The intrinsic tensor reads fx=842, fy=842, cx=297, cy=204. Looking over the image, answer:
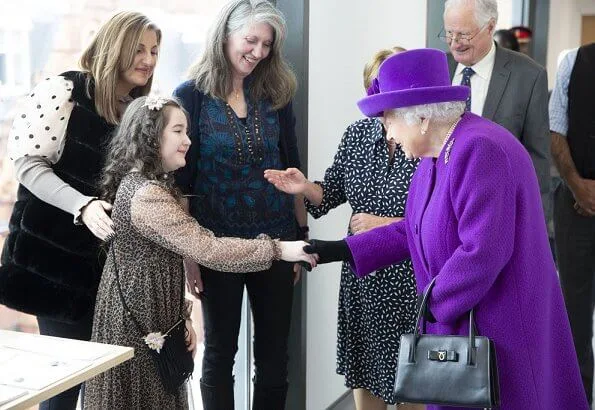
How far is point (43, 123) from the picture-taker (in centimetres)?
224

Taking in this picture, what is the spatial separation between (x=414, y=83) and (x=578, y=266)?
180 cm

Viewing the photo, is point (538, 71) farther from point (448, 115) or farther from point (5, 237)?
point (5, 237)

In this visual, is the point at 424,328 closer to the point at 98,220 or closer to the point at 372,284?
the point at 372,284

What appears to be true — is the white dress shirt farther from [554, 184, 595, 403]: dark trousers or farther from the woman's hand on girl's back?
the woman's hand on girl's back

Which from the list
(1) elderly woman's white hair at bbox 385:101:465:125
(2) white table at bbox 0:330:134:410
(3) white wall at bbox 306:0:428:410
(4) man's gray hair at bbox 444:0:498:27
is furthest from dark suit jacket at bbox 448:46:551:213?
(2) white table at bbox 0:330:134:410

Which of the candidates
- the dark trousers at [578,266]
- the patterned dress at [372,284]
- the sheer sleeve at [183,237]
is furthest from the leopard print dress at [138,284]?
the dark trousers at [578,266]

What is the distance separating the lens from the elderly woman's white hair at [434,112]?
2.04m

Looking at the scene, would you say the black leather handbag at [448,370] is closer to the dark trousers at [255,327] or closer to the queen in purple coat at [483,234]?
the queen in purple coat at [483,234]

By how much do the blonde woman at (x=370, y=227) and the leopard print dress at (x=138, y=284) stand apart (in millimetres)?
460

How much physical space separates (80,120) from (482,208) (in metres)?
1.11

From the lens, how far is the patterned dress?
2697 mm

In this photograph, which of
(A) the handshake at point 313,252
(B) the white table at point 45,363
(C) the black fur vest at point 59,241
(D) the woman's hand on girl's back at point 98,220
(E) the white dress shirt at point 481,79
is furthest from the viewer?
(E) the white dress shirt at point 481,79

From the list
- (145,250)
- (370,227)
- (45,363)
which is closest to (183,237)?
(145,250)

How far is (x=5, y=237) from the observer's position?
2.52 meters
